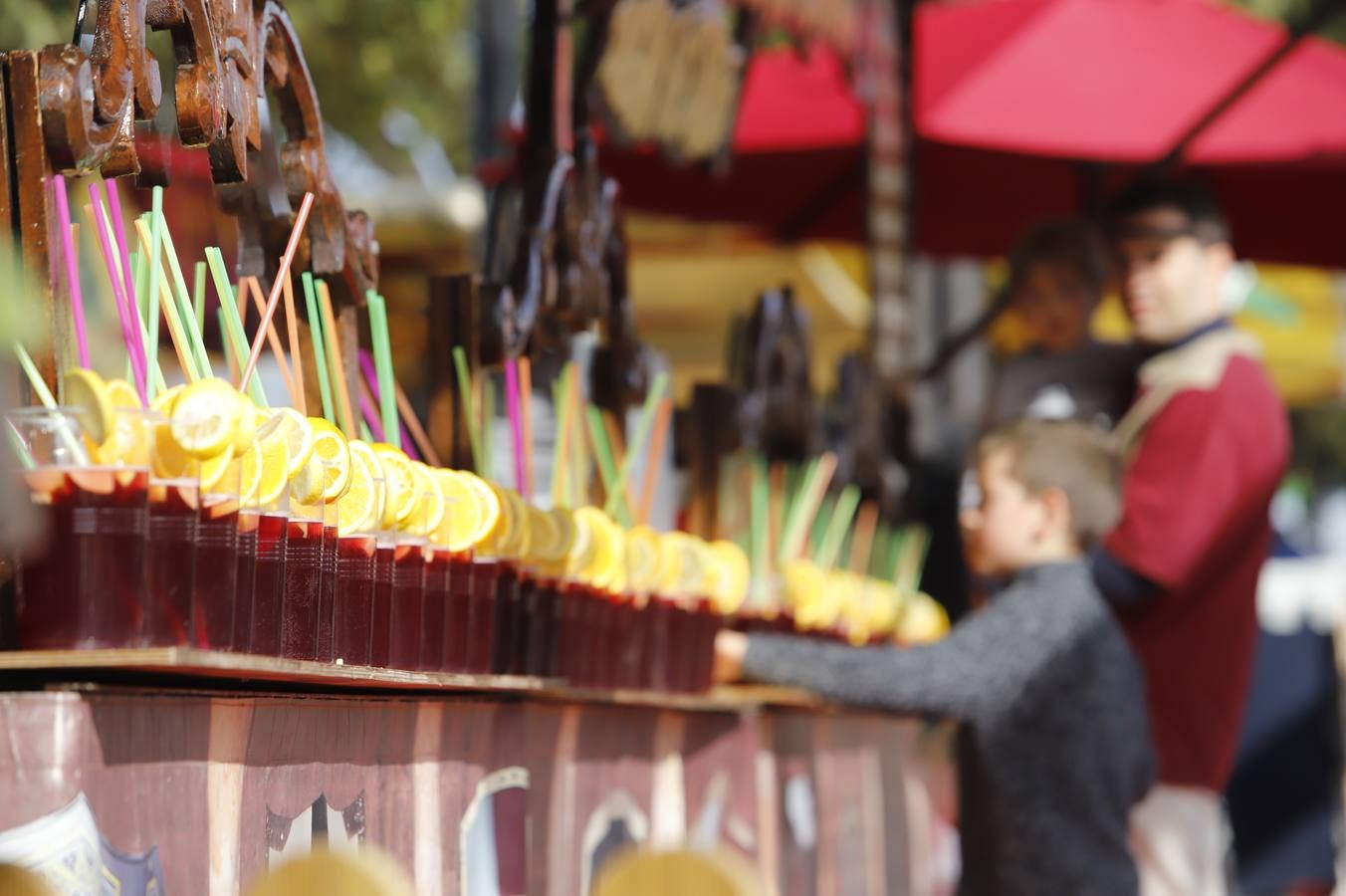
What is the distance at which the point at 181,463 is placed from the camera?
1.26 metres

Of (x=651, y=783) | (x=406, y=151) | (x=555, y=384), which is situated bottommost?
(x=651, y=783)

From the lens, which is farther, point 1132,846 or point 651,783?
point 1132,846

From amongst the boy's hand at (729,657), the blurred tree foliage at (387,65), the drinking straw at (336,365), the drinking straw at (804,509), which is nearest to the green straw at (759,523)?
the drinking straw at (804,509)

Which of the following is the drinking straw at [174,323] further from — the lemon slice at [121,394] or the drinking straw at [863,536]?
the drinking straw at [863,536]

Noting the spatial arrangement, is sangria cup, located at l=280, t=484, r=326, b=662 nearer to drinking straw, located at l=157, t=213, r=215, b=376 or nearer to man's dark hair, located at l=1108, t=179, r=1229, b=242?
drinking straw, located at l=157, t=213, r=215, b=376

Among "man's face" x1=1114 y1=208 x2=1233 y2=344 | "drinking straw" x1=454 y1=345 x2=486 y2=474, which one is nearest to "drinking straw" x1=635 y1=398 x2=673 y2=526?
"drinking straw" x1=454 y1=345 x2=486 y2=474

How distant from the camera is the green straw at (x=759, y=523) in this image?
2756mm

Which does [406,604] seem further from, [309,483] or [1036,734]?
[1036,734]

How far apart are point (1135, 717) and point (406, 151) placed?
5.56m

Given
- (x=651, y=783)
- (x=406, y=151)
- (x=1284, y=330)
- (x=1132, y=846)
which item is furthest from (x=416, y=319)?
(x=1284, y=330)

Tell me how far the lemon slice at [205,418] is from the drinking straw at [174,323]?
109 millimetres

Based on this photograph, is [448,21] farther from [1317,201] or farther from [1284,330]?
[1317,201]

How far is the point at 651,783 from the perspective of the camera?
215 cm

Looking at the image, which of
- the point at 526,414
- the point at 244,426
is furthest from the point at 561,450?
the point at 244,426
